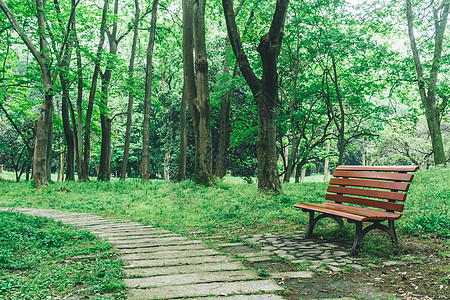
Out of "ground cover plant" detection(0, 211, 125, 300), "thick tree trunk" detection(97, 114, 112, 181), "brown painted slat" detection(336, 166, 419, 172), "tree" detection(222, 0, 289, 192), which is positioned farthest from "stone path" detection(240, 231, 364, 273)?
"thick tree trunk" detection(97, 114, 112, 181)

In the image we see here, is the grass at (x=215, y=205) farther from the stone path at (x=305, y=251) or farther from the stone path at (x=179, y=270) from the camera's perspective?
the stone path at (x=179, y=270)

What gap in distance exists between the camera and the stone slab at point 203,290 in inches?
110

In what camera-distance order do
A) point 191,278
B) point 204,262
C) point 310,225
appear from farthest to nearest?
point 310,225 → point 204,262 → point 191,278

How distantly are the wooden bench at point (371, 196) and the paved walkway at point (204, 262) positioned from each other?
1.63ft

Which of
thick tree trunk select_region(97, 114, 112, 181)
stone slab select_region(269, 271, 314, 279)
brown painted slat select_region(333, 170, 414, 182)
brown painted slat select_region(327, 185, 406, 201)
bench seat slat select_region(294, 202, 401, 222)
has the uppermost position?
thick tree trunk select_region(97, 114, 112, 181)

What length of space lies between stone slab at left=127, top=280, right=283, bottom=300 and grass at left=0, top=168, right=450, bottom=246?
227 cm

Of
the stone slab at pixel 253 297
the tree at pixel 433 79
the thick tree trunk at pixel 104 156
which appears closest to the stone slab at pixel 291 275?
the stone slab at pixel 253 297

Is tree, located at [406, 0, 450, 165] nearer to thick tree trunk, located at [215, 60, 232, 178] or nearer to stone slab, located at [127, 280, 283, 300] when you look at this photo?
thick tree trunk, located at [215, 60, 232, 178]

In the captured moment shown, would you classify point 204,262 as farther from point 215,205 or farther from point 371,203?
point 215,205

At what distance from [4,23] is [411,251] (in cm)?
1536

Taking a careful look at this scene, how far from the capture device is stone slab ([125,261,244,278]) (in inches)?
132

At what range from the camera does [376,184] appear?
4480 millimetres

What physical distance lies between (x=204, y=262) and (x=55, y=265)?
1.67 metres

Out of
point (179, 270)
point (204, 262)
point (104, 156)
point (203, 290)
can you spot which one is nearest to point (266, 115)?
point (204, 262)
